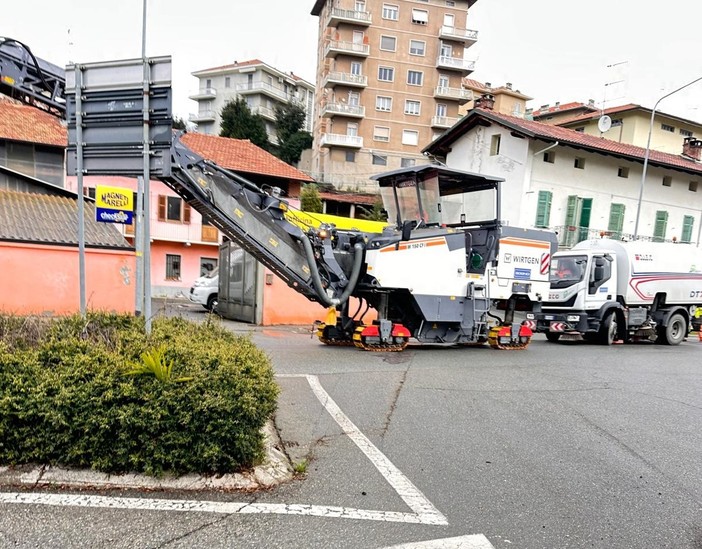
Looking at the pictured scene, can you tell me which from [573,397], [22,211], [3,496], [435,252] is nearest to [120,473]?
[3,496]

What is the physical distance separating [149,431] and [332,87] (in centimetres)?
4707

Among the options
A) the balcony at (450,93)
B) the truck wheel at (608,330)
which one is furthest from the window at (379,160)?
the truck wheel at (608,330)

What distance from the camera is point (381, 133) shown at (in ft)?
155

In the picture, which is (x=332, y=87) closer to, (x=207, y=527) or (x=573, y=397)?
(x=573, y=397)

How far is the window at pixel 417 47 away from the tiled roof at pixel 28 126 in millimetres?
35004

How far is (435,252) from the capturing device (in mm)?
10062

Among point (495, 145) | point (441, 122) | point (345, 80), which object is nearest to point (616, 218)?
point (495, 145)

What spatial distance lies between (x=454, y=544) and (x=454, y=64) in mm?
51169

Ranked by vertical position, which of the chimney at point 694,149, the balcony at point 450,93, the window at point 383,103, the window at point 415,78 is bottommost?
the chimney at point 694,149

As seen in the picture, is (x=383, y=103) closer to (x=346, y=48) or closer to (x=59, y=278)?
(x=346, y=48)

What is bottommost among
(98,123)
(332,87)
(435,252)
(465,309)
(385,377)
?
(385,377)

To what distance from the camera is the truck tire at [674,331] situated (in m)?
15.4

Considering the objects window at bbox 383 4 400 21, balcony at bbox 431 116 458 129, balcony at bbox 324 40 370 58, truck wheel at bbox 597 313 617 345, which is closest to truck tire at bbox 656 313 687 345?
truck wheel at bbox 597 313 617 345

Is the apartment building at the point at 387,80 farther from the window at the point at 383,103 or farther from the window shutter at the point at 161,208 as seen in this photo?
the window shutter at the point at 161,208
